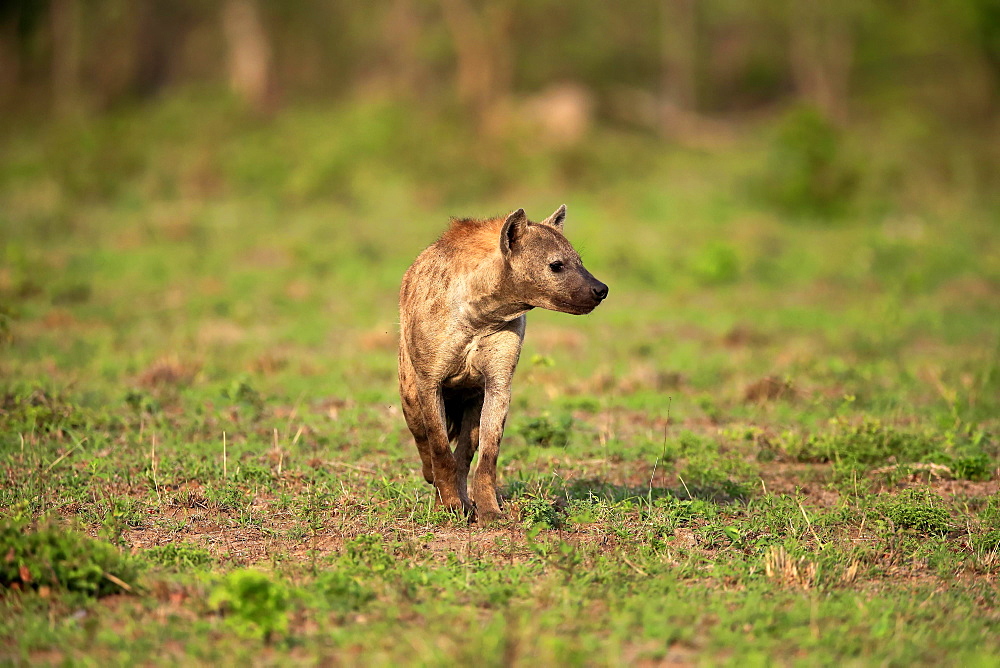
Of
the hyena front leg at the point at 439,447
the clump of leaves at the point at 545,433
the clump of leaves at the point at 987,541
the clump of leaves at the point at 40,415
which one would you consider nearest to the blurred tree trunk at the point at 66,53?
the clump of leaves at the point at 40,415

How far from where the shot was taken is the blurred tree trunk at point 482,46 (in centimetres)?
2316

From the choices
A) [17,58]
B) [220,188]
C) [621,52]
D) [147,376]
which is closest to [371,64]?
[621,52]

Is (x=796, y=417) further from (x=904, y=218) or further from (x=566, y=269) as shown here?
(x=904, y=218)

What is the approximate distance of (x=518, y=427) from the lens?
780 centimetres

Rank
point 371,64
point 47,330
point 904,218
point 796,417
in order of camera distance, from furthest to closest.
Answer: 1. point 371,64
2. point 904,218
3. point 47,330
4. point 796,417

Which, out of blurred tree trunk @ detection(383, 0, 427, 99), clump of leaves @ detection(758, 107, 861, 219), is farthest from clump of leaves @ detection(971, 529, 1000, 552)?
blurred tree trunk @ detection(383, 0, 427, 99)

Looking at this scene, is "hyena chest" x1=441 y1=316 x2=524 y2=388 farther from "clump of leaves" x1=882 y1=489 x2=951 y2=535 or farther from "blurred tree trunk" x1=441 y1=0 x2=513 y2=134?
"blurred tree trunk" x1=441 y1=0 x2=513 y2=134

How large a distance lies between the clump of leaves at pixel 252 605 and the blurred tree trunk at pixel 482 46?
19436 mm

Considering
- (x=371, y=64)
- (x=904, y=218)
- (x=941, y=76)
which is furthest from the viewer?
(x=371, y=64)

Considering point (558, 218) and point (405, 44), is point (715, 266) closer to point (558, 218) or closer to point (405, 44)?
point (558, 218)

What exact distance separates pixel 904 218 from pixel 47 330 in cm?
1243

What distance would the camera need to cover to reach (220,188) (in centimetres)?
1892

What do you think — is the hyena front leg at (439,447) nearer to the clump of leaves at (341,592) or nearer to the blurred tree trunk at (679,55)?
the clump of leaves at (341,592)

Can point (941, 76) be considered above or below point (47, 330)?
above
